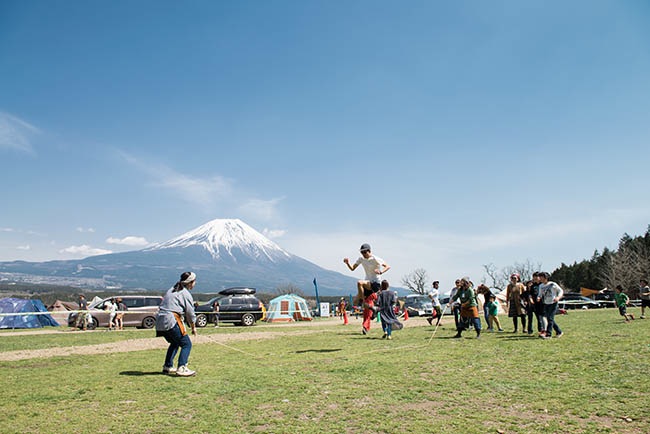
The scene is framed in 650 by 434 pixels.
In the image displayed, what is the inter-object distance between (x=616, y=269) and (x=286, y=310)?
6489 centimetres

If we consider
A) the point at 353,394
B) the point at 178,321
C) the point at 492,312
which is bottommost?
the point at 353,394

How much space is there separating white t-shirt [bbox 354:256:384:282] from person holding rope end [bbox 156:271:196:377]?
4389 mm

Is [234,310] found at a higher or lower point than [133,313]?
lower

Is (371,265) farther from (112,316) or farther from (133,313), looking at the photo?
(133,313)

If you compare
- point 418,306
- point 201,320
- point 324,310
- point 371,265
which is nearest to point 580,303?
point 418,306

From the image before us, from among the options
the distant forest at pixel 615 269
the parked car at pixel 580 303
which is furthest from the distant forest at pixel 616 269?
the parked car at pixel 580 303

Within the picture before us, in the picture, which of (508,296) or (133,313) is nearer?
(508,296)

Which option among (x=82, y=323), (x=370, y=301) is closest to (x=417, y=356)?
(x=370, y=301)

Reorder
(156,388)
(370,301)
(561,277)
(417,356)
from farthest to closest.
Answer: (561,277) < (370,301) < (417,356) < (156,388)

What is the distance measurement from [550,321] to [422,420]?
924 centimetres

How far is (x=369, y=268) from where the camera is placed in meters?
10.9

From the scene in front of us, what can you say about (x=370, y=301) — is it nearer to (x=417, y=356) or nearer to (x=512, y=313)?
(x=417, y=356)

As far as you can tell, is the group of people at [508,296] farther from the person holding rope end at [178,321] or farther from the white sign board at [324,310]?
the white sign board at [324,310]

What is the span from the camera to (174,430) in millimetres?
4500
